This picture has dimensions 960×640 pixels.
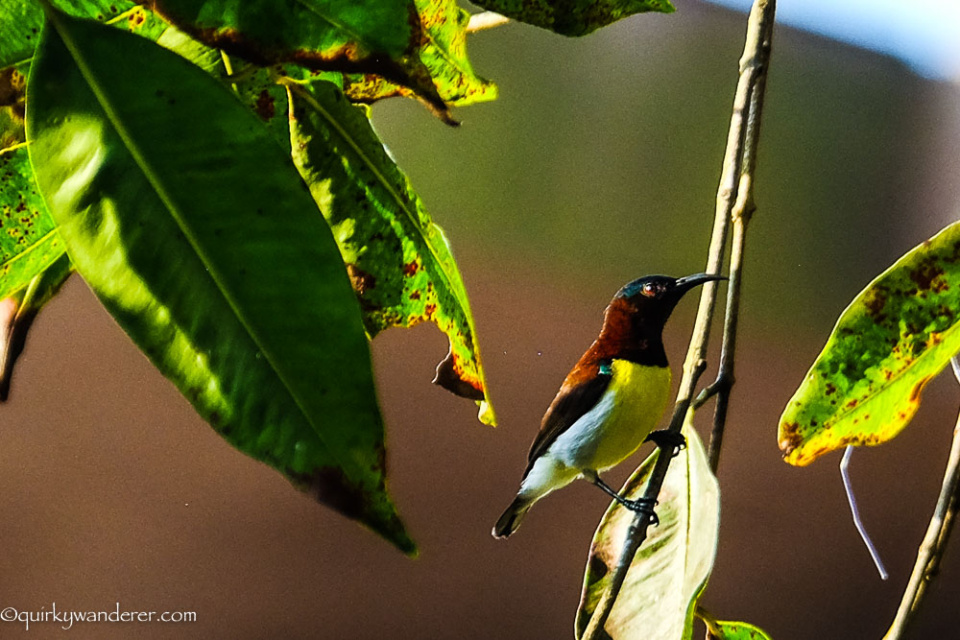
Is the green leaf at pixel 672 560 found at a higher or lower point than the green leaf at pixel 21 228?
lower

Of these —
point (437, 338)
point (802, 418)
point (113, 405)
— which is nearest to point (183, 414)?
point (113, 405)

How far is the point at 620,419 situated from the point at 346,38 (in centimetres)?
34

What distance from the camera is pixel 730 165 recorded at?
322mm

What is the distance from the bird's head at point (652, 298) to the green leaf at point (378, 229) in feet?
0.72

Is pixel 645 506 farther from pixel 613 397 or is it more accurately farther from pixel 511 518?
pixel 511 518

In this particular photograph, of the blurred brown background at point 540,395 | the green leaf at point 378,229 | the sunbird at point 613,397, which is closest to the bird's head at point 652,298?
the sunbird at point 613,397

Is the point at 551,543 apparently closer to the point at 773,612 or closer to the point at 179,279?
the point at 773,612

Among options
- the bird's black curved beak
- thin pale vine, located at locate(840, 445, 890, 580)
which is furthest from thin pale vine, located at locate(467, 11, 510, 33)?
thin pale vine, located at locate(840, 445, 890, 580)

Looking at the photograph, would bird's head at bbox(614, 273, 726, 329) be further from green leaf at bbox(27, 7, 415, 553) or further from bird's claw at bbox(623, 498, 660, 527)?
green leaf at bbox(27, 7, 415, 553)

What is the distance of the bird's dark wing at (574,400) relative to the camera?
49cm

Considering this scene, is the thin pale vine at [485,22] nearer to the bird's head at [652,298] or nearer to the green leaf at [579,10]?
the green leaf at [579,10]

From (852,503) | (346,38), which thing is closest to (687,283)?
(852,503)

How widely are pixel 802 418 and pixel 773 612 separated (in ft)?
1.31

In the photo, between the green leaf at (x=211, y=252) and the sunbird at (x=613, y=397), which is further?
the sunbird at (x=613, y=397)
